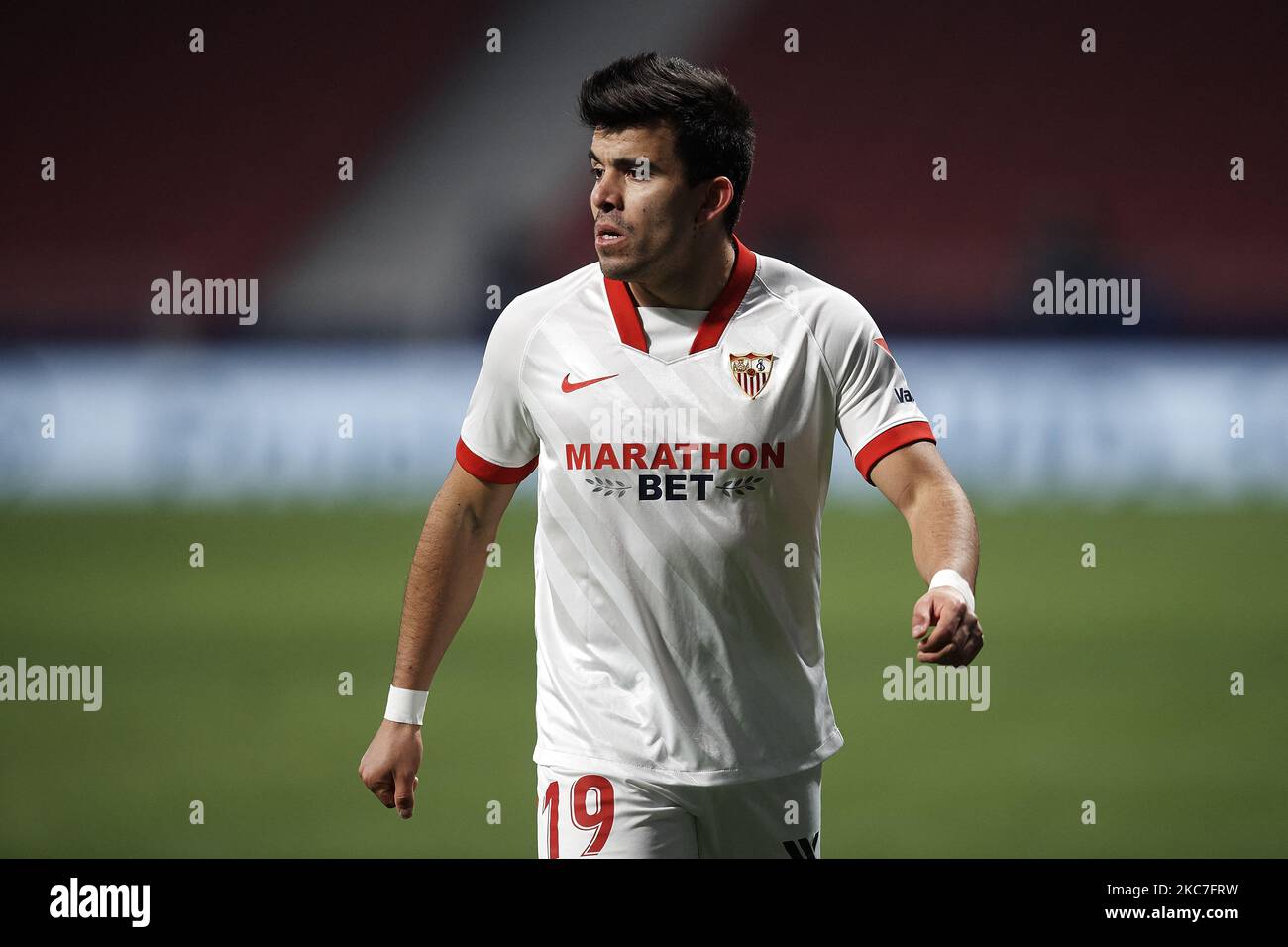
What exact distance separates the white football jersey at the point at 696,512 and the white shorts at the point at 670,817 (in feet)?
0.10

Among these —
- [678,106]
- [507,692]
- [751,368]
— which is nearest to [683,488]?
[751,368]

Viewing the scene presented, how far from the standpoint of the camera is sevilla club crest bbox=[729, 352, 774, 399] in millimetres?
2369

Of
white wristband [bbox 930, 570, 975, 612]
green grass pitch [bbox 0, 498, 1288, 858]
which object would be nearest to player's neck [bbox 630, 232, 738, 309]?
white wristband [bbox 930, 570, 975, 612]

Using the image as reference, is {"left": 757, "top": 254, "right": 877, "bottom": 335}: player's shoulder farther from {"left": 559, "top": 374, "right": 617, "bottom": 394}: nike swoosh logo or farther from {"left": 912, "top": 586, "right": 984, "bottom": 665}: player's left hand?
{"left": 912, "top": 586, "right": 984, "bottom": 665}: player's left hand

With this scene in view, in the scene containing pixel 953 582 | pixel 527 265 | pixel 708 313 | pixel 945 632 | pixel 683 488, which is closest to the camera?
pixel 945 632

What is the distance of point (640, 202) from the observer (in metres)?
2.35

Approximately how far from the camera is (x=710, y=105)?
2410 millimetres

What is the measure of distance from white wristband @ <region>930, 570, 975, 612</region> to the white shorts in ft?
1.71

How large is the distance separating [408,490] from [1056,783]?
5227 mm

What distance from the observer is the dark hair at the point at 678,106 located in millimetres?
2346

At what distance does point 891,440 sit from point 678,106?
708 mm

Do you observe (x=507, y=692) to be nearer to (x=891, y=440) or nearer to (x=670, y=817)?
(x=670, y=817)

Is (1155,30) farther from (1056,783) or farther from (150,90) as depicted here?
(150,90)
